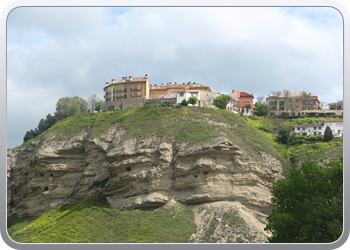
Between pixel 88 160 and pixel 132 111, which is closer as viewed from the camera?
pixel 88 160

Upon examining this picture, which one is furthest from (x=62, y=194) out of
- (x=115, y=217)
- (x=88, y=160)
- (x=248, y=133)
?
(x=248, y=133)

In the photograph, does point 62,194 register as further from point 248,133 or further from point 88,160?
point 248,133

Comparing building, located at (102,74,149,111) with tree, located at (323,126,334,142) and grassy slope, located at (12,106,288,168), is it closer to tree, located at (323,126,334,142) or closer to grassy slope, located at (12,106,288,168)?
grassy slope, located at (12,106,288,168)

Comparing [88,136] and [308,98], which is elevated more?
[308,98]

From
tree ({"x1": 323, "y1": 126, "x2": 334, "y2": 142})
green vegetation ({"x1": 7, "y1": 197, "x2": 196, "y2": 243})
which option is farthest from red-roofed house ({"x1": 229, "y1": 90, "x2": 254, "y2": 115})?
green vegetation ({"x1": 7, "y1": 197, "x2": 196, "y2": 243})

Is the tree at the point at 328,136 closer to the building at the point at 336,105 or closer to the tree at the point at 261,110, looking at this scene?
the tree at the point at 261,110

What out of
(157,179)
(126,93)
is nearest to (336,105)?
(126,93)

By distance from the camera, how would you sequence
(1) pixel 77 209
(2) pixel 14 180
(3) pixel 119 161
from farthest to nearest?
(2) pixel 14 180, (3) pixel 119 161, (1) pixel 77 209

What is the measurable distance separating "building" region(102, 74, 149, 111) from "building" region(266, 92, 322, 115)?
89.9ft

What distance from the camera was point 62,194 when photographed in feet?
186

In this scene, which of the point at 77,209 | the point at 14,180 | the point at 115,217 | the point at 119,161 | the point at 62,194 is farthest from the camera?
the point at 14,180

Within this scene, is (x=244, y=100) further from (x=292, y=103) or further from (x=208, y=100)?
(x=208, y=100)

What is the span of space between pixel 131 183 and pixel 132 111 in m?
17.6

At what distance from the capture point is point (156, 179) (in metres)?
47.6
